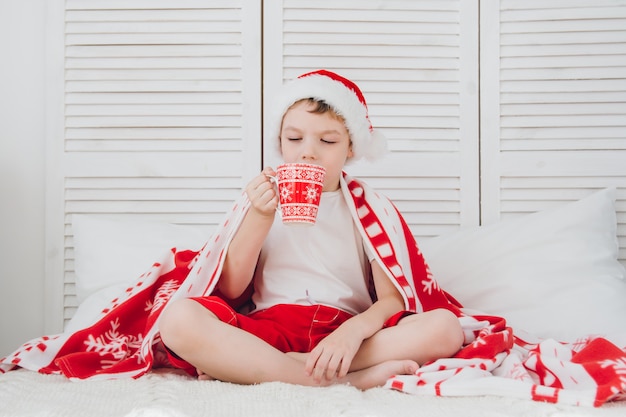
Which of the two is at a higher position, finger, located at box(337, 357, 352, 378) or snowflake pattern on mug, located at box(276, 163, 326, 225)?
snowflake pattern on mug, located at box(276, 163, 326, 225)

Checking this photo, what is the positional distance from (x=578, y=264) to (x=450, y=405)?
0.86m

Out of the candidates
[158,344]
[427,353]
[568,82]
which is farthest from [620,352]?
[568,82]

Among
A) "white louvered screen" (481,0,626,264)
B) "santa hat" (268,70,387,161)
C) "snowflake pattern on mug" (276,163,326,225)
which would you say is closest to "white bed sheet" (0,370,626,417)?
"snowflake pattern on mug" (276,163,326,225)

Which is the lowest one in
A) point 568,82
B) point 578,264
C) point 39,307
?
point 39,307

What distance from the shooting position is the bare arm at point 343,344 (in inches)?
46.6

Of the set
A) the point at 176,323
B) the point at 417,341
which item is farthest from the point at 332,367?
the point at 176,323

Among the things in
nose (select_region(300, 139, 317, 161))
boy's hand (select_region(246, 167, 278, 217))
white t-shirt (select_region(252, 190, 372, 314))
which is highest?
nose (select_region(300, 139, 317, 161))

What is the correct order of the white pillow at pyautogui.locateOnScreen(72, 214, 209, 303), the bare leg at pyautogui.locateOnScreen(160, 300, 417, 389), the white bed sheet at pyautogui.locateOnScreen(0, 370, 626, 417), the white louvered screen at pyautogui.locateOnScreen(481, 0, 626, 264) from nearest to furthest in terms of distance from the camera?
the white bed sheet at pyautogui.locateOnScreen(0, 370, 626, 417) → the bare leg at pyautogui.locateOnScreen(160, 300, 417, 389) → the white pillow at pyautogui.locateOnScreen(72, 214, 209, 303) → the white louvered screen at pyautogui.locateOnScreen(481, 0, 626, 264)

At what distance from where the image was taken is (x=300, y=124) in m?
1.48

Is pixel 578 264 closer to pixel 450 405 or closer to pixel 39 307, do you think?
pixel 450 405

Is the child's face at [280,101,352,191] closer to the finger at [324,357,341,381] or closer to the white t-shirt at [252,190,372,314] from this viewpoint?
the white t-shirt at [252,190,372,314]

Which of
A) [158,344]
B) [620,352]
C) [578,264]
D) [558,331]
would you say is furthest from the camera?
[578,264]

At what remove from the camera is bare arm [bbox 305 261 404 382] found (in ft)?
3.88

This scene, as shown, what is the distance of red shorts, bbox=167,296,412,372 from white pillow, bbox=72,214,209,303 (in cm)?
48
